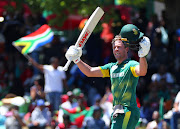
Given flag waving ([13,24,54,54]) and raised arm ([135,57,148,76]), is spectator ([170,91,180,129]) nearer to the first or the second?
flag waving ([13,24,54,54])

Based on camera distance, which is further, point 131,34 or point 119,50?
point 119,50

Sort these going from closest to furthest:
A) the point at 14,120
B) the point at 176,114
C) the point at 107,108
Result: the point at 176,114 → the point at 14,120 → the point at 107,108

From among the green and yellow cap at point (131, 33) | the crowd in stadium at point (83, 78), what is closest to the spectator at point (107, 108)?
the crowd in stadium at point (83, 78)

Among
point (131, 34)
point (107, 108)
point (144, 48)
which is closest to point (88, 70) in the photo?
point (131, 34)

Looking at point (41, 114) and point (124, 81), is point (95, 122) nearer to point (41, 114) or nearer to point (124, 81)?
point (41, 114)

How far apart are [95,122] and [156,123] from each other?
59.4 inches

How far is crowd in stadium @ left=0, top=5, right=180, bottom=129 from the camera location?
1159 centimetres

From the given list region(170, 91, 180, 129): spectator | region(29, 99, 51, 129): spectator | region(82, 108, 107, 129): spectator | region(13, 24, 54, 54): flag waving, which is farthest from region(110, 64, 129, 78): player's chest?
region(13, 24, 54, 54): flag waving

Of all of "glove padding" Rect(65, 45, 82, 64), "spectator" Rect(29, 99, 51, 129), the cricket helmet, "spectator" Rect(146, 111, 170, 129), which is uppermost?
the cricket helmet

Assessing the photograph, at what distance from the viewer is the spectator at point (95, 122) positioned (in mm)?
10789

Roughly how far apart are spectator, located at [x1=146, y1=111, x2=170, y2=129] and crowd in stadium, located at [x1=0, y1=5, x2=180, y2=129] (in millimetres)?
85

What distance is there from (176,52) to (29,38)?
15.6ft

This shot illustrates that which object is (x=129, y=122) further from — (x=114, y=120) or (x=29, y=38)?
(x=29, y=38)

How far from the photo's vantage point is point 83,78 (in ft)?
45.8
